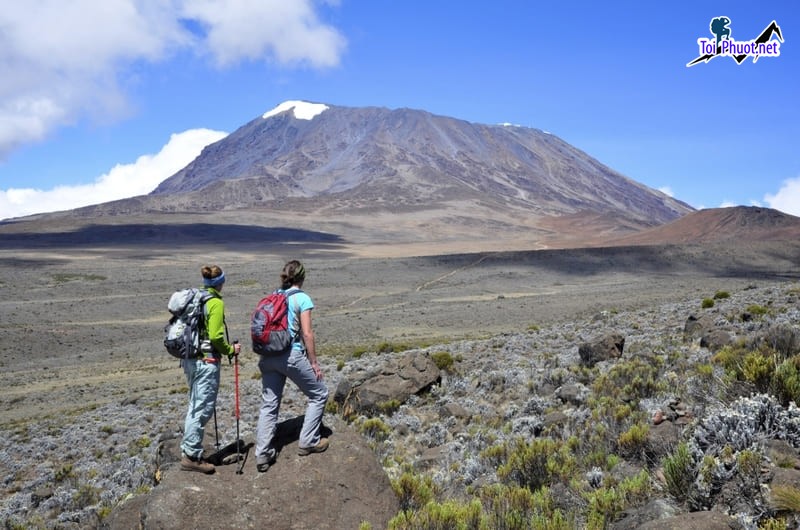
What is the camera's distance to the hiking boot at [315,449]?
4.31 metres

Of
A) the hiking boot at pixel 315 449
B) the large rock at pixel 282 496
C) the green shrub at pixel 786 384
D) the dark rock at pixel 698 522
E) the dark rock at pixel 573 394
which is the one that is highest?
the green shrub at pixel 786 384

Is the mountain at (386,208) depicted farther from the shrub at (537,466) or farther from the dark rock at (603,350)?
the shrub at (537,466)

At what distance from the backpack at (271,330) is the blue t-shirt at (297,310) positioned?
2.0 inches

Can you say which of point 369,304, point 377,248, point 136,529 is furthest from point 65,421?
point 377,248

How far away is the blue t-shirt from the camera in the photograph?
14.3 ft

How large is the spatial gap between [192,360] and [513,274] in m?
46.3

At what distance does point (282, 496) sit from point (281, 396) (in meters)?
0.74

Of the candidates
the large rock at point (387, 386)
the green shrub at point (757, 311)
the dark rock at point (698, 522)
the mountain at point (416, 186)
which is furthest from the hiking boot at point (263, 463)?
the mountain at point (416, 186)

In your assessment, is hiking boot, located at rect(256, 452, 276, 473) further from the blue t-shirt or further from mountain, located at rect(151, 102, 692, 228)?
mountain, located at rect(151, 102, 692, 228)

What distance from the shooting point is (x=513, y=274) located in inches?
1940

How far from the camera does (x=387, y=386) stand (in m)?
9.76

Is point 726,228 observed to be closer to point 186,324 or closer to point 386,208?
point 386,208

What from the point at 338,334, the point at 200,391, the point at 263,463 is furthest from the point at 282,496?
the point at 338,334

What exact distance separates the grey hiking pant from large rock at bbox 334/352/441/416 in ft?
15.7
